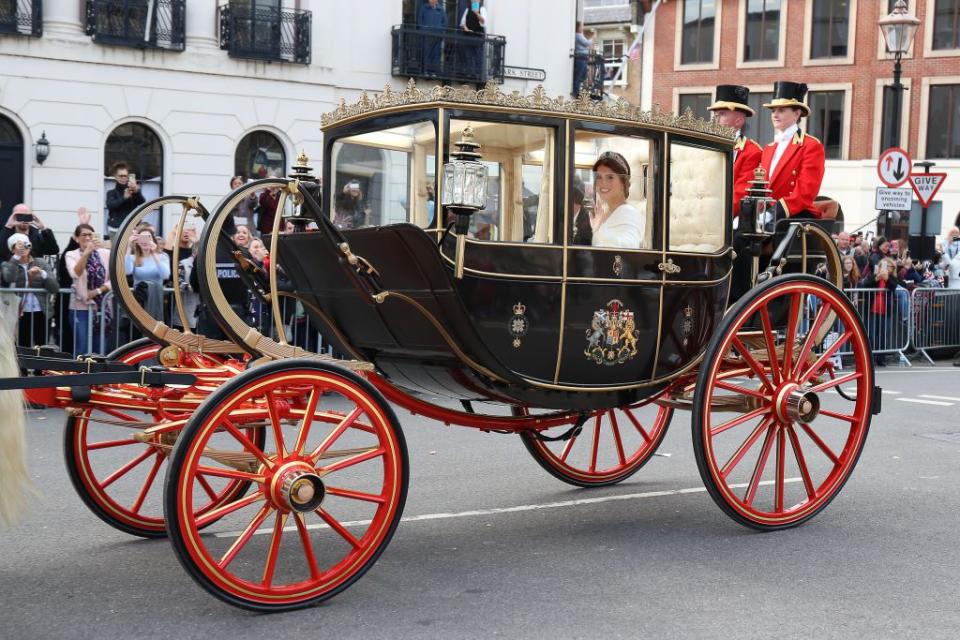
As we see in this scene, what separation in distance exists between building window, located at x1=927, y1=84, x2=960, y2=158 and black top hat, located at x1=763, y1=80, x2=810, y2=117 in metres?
32.0

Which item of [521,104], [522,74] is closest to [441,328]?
[521,104]

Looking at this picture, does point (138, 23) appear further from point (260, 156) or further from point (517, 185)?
point (517, 185)

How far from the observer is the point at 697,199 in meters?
5.95

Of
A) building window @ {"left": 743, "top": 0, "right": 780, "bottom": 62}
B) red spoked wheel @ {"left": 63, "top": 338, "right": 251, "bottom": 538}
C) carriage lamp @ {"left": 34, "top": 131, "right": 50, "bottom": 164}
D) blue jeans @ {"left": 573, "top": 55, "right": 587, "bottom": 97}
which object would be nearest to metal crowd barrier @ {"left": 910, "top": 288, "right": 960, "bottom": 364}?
blue jeans @ {"left": 573, "top": 55, "right": 587, "bottom": 97}

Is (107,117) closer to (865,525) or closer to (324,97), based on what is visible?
(324,97)

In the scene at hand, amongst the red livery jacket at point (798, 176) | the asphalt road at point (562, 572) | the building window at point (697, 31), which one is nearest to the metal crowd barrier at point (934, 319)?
the asphalt road at point (562, 572)

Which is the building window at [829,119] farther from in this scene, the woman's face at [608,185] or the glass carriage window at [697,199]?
the woman's face at [608,185]

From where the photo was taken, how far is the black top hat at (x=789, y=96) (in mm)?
6914

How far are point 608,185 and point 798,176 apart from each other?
167 centimetres

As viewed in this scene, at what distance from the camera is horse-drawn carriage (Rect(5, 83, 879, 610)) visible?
176 inches

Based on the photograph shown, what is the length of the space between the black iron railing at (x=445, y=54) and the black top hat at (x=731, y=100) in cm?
1406

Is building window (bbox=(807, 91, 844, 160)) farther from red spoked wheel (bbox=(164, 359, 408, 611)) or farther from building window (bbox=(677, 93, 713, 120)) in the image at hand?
red spoked wheel (bbox=(164, 359, 408, 611))

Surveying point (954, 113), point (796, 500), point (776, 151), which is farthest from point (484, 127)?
point (954, 113)

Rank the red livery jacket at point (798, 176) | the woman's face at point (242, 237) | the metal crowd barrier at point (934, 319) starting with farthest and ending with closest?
1. the metal crowd barrier at point (934, 319)
2. the woman's face at point (242, 237)
3. the red livery jacket at point (798, 176)
